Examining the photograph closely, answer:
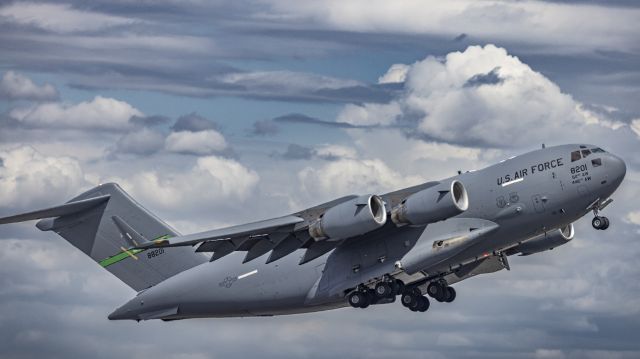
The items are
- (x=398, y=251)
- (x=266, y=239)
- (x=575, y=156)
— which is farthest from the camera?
(x=266, y=239)

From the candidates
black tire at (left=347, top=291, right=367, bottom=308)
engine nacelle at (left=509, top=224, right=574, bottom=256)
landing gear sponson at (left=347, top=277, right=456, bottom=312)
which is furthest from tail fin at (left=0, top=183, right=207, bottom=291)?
engine nacelle at (left=509, top=224, right=574, bottom=256)

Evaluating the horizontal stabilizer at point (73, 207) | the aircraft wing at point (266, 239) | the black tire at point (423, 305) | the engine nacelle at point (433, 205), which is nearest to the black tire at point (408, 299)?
the black tire at point (423, 305)

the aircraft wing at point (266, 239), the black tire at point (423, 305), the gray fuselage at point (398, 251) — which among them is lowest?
the black tire at point (423, 305)

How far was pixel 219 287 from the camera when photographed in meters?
35.5

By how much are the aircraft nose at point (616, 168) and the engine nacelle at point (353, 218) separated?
20.8 ft

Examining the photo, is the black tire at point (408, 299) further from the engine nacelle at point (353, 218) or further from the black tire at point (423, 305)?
the engine nacelle at point (353, 218)

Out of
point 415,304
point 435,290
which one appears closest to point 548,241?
point 435,290

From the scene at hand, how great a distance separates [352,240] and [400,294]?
226 cm

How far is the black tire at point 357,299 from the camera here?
3384 cm

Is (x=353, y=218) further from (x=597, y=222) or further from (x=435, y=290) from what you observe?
(x=597, y=222)

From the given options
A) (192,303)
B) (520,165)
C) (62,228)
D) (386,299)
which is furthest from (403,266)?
(62,228)

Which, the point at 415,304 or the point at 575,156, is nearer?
the point at 575,156

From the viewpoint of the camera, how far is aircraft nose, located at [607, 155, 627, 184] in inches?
1244

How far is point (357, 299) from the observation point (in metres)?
33.9
